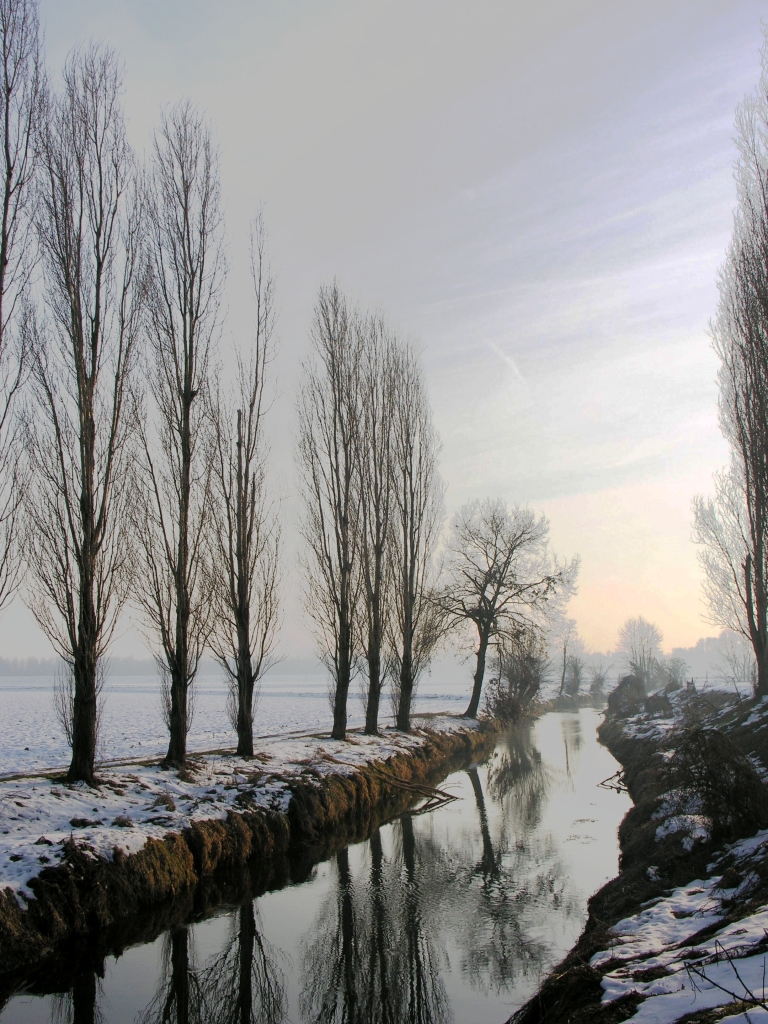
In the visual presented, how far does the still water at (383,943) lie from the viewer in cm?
607

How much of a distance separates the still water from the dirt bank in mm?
501

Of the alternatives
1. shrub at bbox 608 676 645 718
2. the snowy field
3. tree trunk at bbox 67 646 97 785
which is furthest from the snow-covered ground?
shrub at bbox 608 676 645 718

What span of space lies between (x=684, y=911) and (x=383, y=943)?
309 cm

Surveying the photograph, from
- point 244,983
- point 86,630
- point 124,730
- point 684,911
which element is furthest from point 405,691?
point 684,911

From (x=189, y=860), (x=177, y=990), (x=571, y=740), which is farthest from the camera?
(x=571, y=740)

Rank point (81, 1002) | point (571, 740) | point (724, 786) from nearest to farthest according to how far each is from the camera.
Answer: point (81, 1002) < point (724, 786) < point (571, 740)

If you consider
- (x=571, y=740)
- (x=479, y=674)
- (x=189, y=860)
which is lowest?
(x=571, y=740)

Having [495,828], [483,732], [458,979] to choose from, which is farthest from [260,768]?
[483,732]

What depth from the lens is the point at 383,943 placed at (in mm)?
7324

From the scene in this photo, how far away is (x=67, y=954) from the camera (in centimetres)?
695

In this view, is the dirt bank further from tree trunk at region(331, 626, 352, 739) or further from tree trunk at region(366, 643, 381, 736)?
tree trunk at region(366, 643, 381, 736)

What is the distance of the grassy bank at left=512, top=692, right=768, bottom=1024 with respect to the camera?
422 centimetres

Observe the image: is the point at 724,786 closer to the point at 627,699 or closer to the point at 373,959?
the point at 373,959

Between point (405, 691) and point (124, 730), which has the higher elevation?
point (405, 691)
